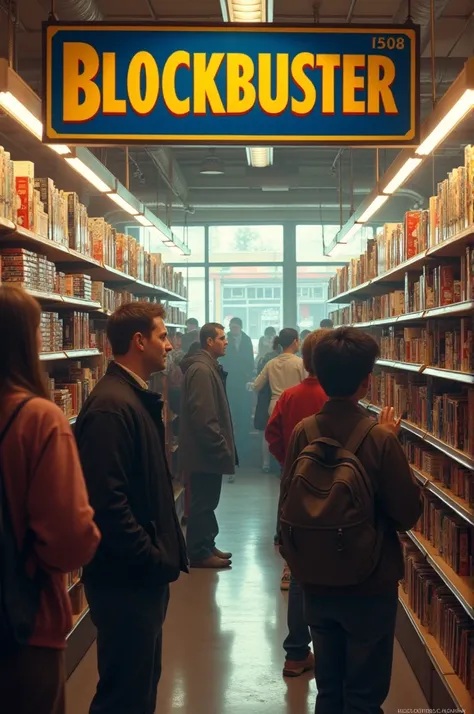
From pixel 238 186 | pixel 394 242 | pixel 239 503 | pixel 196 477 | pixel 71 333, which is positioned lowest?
pixel 239 503

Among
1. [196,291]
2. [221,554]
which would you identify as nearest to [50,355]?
[221,554]

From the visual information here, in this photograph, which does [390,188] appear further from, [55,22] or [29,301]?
[29,301]

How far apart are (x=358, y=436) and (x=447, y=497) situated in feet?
4.87

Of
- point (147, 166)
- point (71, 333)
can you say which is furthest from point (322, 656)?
point (147, 166)

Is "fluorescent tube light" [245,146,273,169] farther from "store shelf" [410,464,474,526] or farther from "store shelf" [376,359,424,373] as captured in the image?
"store shelf" [410,464,474,526]

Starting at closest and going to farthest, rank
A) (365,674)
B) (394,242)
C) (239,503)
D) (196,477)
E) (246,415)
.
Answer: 1. (365,674)
2. (394,242)
3. (196,477)
4. (239,503)
5. (246,415)

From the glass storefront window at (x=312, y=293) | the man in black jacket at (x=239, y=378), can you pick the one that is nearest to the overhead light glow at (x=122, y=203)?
the man in black jacket at (x=239, y=378)

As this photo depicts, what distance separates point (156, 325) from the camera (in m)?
3.30

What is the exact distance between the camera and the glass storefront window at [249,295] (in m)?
17.2

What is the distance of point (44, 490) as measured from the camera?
6.51 feet

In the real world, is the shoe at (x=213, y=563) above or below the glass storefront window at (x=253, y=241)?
below

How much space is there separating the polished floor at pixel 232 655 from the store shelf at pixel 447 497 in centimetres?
100

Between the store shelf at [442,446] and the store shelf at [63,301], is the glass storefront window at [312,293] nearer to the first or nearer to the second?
the store shelf at [63,301]

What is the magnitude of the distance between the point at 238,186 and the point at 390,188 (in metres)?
8.74
